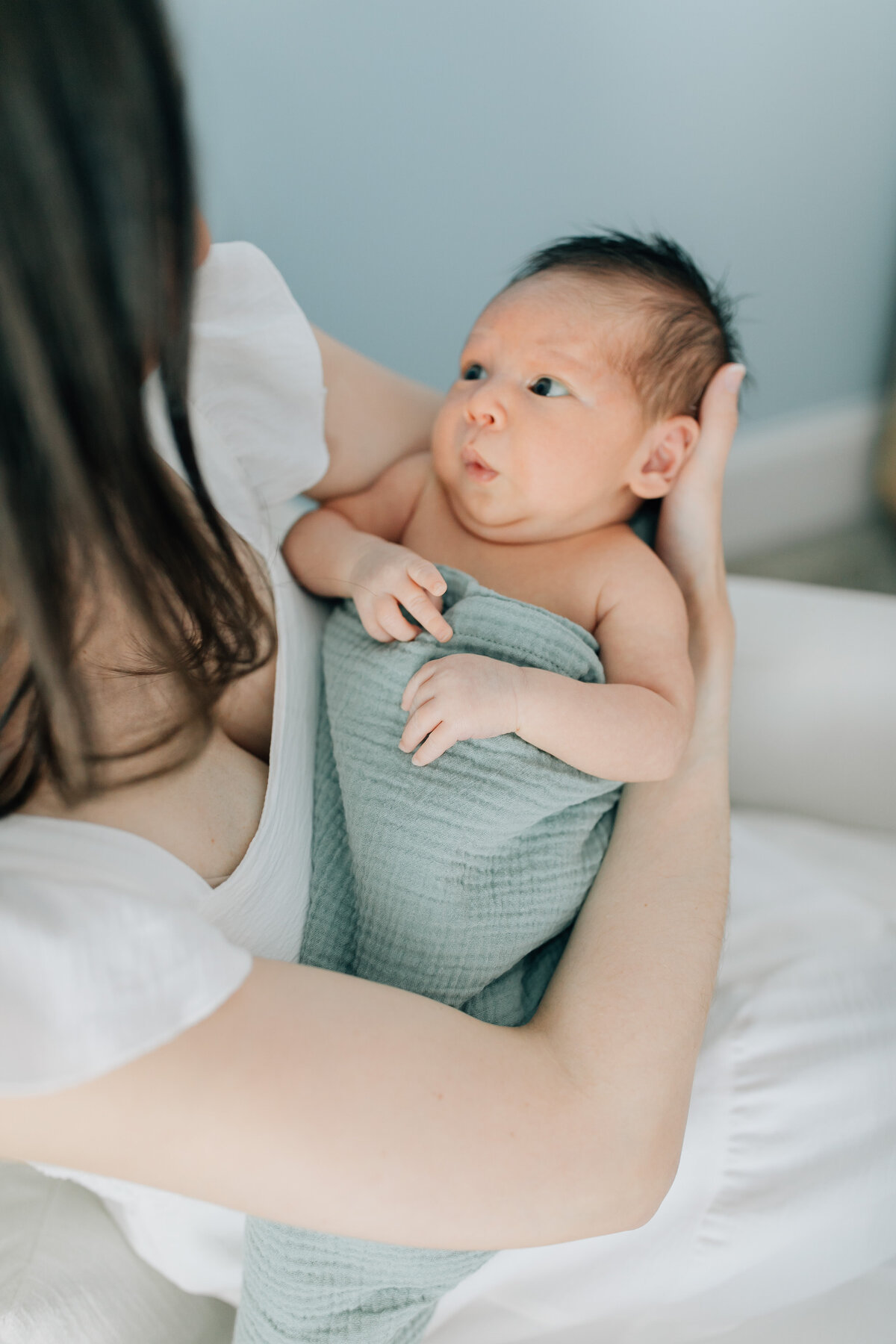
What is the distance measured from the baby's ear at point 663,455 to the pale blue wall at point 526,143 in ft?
2.59

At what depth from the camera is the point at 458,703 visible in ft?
2.17

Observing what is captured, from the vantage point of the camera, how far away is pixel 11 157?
38 cm

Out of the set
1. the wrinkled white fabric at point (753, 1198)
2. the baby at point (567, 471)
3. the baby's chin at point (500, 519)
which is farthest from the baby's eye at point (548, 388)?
the wrinkled white fabric at point (753, 1198)

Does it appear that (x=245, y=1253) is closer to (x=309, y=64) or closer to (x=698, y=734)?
(x=698, y=734)

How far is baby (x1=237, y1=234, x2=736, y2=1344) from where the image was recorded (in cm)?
68

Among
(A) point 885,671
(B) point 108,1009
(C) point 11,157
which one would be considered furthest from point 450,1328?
(C) point 11,157

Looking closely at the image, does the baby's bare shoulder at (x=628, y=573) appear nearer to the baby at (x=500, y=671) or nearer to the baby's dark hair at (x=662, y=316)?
the baby at (x=500, y=671)

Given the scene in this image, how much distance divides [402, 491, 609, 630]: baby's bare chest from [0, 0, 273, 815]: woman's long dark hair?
425 mm

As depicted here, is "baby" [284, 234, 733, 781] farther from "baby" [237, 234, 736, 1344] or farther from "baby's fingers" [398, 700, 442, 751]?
"baby's fingers" [398, 700, 442, 751]

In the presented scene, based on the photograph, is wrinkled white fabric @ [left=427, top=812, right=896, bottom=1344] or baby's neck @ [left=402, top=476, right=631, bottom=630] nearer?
wrinkled white fabric @ [left=427, top=812, right=896, bottom=1344]

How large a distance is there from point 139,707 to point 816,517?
2075 millimetres

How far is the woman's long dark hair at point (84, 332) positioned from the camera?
15.2 inches

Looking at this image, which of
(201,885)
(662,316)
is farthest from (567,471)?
(201,885)

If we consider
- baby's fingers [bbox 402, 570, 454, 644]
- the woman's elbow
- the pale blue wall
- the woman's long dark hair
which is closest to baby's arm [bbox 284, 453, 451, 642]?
baby's fingers [bbox 402, 570, 454, 644]
